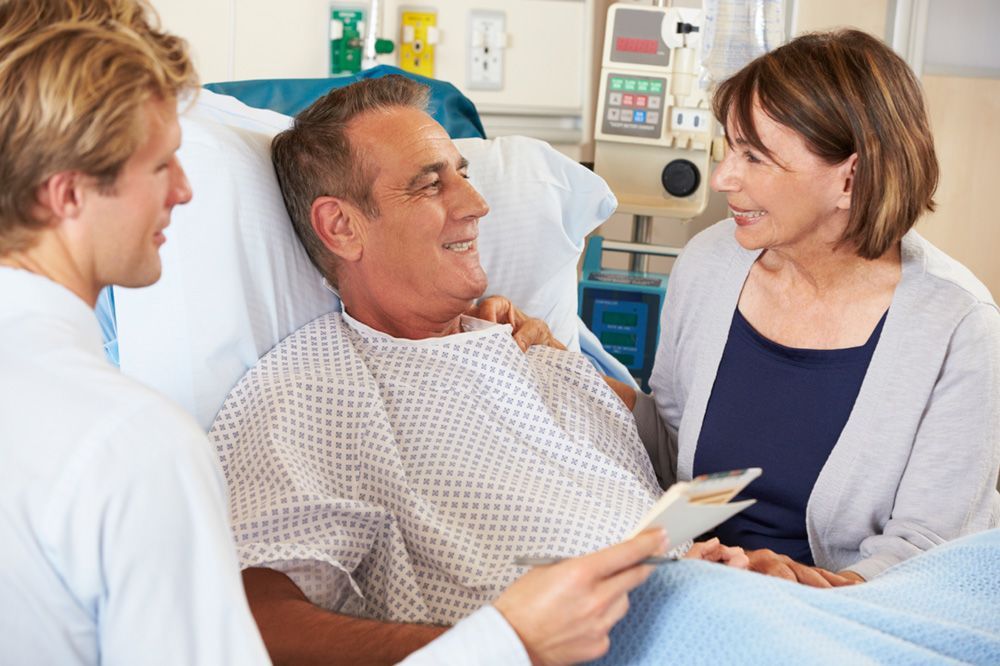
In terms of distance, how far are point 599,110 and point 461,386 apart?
6.40 feet

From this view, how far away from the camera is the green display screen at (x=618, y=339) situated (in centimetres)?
328

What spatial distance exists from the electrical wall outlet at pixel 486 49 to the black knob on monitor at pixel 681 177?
75 centimetres

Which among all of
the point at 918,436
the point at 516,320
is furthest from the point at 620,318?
the point at 918,436

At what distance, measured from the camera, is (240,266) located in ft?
5.71

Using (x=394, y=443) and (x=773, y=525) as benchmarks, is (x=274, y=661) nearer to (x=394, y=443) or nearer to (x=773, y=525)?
(x=394, y=443)

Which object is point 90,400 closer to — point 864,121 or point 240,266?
point 240,266

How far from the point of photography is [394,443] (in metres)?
1.58

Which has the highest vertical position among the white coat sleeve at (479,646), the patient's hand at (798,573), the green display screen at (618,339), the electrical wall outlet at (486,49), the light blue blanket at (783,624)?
the electrical wall outlet at (486,49)

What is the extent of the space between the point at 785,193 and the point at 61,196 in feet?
3.84

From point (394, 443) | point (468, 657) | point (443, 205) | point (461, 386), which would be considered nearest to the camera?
point (468, 657)

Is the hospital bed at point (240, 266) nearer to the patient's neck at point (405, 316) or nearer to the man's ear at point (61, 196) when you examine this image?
the patient's neck at point (405, 316)

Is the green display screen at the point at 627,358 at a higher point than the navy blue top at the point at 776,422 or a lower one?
lower

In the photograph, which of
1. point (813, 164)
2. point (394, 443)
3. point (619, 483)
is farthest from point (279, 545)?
point (813, 164)

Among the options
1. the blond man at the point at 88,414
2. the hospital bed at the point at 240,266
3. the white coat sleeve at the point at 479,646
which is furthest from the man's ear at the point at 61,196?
the hospital bed at the point at 240,266
